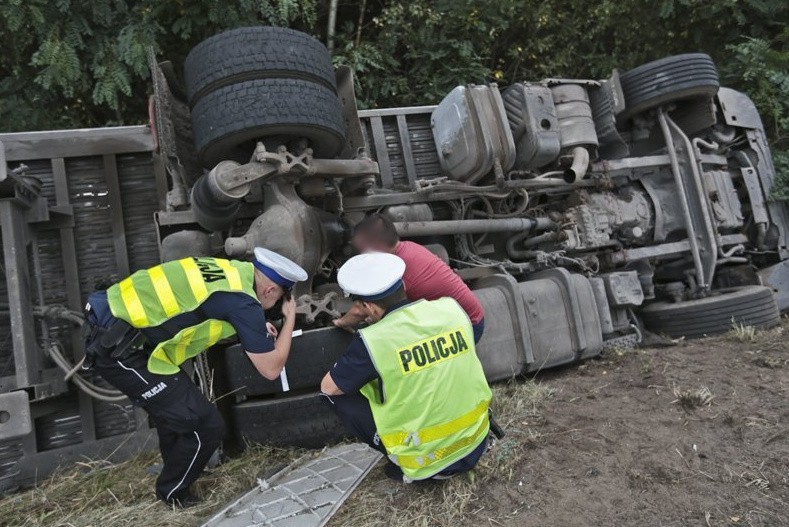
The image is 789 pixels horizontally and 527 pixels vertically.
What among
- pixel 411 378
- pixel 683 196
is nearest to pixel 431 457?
pixel 411 378

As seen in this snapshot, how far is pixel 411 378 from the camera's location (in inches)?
85.4

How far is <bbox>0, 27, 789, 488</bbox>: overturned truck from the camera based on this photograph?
10.0 feet

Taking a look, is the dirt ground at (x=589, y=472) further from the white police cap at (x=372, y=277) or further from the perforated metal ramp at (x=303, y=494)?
the white police cap at (x=372, y=277)

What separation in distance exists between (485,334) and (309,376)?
118 cm

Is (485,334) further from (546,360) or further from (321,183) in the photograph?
(321,183)

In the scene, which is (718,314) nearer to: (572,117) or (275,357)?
(572,117)

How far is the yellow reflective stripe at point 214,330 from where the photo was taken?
2.50 metres

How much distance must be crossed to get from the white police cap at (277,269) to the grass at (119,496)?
102 cm

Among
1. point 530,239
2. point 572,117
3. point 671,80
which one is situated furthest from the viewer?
point 671,80

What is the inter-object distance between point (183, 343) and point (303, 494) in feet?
2.78

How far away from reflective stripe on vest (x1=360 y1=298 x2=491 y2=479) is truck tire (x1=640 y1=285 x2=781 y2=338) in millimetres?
2997

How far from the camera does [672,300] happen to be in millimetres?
5043

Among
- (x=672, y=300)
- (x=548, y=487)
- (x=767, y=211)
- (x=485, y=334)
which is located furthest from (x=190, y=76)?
(x=767, y=211)

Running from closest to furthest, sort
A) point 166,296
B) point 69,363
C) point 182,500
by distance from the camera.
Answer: point 166,296
point 182,500
point 69,363
